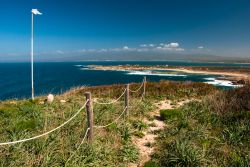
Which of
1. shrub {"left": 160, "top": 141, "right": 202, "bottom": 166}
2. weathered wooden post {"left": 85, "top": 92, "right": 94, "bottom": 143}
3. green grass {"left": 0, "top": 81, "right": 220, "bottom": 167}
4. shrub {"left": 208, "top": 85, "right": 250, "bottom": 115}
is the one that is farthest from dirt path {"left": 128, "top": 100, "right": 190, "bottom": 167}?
shrub {"left": 208, "top": 85, "right": 250, "bottom": 115}

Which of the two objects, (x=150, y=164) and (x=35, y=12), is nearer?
(x=150, y=164)

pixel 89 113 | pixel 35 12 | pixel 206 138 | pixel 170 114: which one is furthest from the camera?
pixel 35 12

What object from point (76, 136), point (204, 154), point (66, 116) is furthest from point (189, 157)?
point (66, 116)

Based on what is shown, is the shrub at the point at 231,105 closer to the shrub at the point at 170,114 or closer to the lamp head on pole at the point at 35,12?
the shrub at the point at 170,114

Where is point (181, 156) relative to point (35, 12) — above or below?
below

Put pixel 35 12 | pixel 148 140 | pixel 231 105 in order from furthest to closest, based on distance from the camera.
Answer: pixel 35 12 → pixel 231 105 → pixel 148 140

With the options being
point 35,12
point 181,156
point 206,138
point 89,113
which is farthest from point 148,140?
point 35,12

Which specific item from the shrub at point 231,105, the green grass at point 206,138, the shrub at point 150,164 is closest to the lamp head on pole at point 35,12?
the green grass at point 206,138

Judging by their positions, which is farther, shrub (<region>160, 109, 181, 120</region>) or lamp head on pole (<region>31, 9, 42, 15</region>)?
lamp head on pole (<region>31, 9, 42, 15</region>)

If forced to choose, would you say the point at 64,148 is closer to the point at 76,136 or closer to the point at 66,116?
the point at 76,136

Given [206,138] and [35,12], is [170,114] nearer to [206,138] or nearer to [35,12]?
[206,138]

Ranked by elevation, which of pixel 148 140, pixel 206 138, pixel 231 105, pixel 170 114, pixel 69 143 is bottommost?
pixel 148 140

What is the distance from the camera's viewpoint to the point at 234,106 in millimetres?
11414

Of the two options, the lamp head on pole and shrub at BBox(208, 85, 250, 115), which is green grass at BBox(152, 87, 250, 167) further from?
the lamp head on pole
